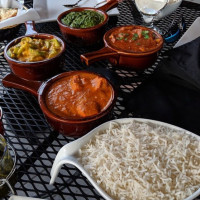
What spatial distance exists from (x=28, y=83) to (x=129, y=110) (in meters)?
0.49

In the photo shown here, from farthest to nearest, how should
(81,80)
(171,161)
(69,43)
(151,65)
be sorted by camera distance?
(69,43)
(151,65)
(81,80)
(171,161)

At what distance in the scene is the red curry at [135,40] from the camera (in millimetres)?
1471

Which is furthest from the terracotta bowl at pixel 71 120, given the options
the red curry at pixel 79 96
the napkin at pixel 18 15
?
the napkin at pixel 18 15

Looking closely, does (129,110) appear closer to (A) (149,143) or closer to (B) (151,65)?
(A) (149,143)

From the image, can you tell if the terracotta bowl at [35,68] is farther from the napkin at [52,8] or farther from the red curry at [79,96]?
the napkin at [52,8]

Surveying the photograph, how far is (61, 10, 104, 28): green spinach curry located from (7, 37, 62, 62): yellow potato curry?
0.22 m

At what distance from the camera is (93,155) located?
955 millimetres

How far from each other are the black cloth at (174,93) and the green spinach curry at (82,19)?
1.65ft

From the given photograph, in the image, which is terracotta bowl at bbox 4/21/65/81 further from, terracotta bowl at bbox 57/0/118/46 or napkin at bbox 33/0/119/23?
napkin at bbox 33/0/119/23

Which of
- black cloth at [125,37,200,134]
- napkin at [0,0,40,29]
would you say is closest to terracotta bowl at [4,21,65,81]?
napkin at [0,0,40,29]

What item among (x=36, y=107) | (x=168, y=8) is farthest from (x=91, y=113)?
(x=168, y=8)

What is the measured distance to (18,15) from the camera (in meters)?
1.72

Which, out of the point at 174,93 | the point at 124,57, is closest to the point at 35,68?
the point at 124,57

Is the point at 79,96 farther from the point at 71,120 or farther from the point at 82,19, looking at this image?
the point at 82,19
